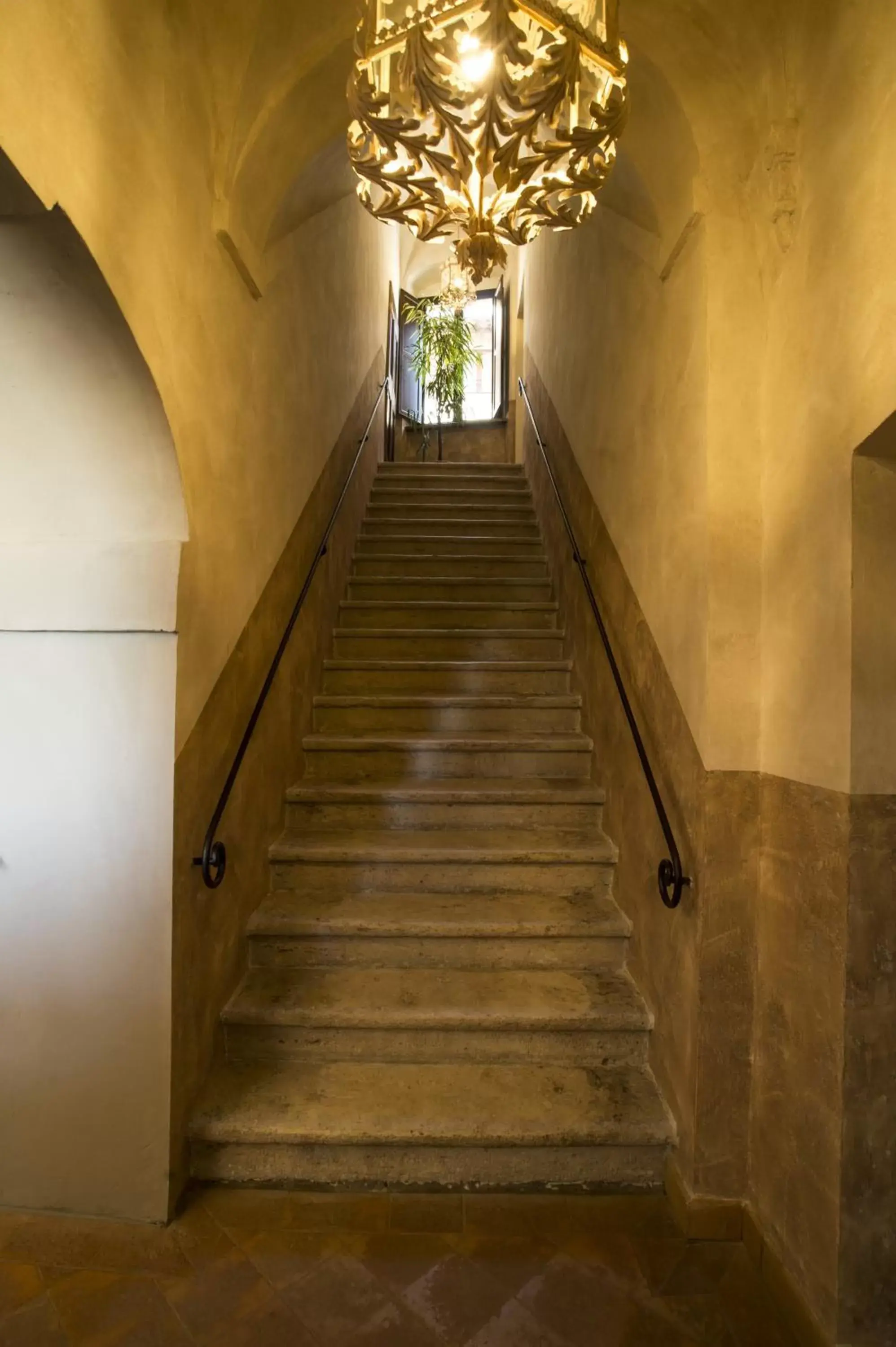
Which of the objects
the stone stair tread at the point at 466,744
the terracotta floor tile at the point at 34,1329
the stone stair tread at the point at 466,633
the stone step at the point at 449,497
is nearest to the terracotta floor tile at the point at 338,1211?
the terracotta floor tile at the point at 34,1329

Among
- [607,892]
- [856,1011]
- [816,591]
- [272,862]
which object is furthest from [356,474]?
[856,1011]

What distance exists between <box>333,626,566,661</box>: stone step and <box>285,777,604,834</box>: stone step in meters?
0.95

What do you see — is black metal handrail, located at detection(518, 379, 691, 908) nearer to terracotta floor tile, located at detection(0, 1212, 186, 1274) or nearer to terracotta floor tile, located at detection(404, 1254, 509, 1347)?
terracotta floor tile, located at detection(404, 1254, 509, 1347)

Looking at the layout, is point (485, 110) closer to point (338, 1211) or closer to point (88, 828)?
point (88, 828)

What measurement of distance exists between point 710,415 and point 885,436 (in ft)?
1.59

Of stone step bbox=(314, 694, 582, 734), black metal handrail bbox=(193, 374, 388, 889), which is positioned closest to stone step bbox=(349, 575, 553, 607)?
stone step bbox=(314, 694, 582, 734)

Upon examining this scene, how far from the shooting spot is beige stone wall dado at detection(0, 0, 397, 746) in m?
1.21

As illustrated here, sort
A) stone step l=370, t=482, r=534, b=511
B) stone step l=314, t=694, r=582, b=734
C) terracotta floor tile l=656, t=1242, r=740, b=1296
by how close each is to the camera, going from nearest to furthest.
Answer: terracotta floor tile l=656, t=1242, r=740, b=1296, stone step l=314, t=694, r=582, b=734, stone step l=370, t=482, r=534, b=511

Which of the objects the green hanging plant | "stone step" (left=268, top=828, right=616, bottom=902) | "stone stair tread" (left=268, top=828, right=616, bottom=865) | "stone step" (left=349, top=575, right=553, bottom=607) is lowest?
"stone step" (left=268, top=828, right=616, bottom=902)

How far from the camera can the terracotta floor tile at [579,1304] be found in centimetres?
141

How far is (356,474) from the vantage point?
4.35m

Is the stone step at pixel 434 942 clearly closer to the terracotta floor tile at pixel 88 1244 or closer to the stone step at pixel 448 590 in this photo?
the terracotta floor tile at pixel 88 1244

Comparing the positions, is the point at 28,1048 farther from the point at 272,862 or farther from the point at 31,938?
the point at 272,862

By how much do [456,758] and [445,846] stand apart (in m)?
0.47
